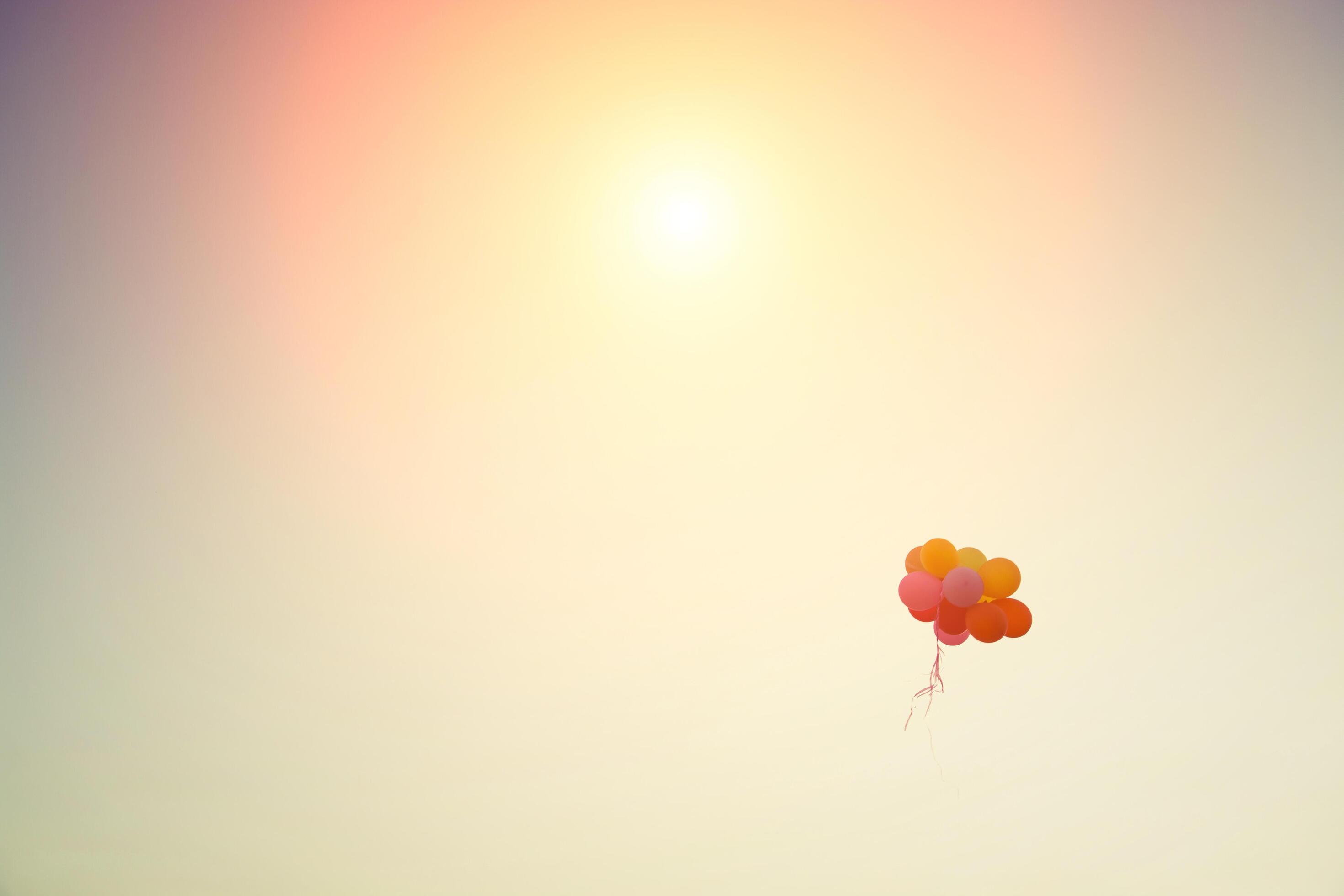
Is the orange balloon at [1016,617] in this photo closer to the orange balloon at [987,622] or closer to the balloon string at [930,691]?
the orange balloon at [987,622]

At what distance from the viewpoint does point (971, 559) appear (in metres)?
2.95

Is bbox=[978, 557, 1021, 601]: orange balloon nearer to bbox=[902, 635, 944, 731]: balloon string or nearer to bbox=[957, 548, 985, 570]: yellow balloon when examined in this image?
bbox=[957, 548, 985, 570]: yellow balloon

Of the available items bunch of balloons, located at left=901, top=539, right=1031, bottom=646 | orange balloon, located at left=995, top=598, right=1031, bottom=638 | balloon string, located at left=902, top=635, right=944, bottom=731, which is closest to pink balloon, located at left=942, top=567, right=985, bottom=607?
bunch of balloons, located at left=901, top=539, right=1031, bottom=646

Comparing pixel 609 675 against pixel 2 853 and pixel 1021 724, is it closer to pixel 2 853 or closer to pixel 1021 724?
pixel 1021 724

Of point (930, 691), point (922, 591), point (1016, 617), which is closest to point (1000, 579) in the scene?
point (1016, 617)

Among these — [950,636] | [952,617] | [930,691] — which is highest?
[952,617]

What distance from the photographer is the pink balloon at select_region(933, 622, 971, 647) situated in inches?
116

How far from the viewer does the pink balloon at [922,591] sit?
9.46ft

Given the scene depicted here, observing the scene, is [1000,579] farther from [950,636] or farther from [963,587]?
[950,636]

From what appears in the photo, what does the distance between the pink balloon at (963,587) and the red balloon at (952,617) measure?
0.14 feet

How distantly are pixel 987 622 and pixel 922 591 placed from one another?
251 mm

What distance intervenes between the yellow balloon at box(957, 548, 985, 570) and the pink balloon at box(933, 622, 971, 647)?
0.82ft

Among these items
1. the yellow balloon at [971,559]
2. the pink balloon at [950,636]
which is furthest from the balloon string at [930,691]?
the yellow balloon at [971,559]

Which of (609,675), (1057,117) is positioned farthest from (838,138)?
(609,675)
